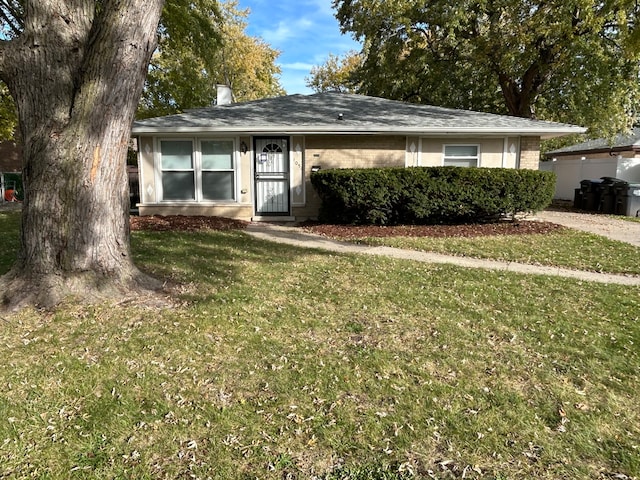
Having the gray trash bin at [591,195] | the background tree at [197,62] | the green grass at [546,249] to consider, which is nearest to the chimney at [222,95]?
the background tree at [197,62]

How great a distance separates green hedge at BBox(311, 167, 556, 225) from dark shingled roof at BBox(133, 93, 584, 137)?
5.21 feet

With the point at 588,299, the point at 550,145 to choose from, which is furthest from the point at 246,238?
the point at 550,145

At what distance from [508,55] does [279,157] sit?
9448 millimetres

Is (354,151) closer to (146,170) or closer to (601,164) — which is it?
(146,170)

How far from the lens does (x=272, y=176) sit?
1217cm

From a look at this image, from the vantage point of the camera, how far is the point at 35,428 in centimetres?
267

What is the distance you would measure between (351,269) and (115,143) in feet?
11.5

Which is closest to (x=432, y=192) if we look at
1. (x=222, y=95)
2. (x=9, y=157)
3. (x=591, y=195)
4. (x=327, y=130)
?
(x=327, y=130)

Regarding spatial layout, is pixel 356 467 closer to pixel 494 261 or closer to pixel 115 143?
pixel 115 143

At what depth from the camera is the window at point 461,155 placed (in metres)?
12.2

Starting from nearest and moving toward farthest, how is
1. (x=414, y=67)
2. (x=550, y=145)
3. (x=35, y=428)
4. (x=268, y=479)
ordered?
(x=268, y=479)
(x=35, y=428)
(x=414, y=67)
(x=550, y=145)

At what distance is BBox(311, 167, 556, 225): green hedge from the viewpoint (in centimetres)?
1016

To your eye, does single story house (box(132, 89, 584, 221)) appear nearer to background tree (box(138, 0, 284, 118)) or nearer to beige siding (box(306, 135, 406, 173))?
beige siding (box(306, 135, 406, 173))

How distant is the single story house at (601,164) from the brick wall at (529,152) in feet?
22.7
